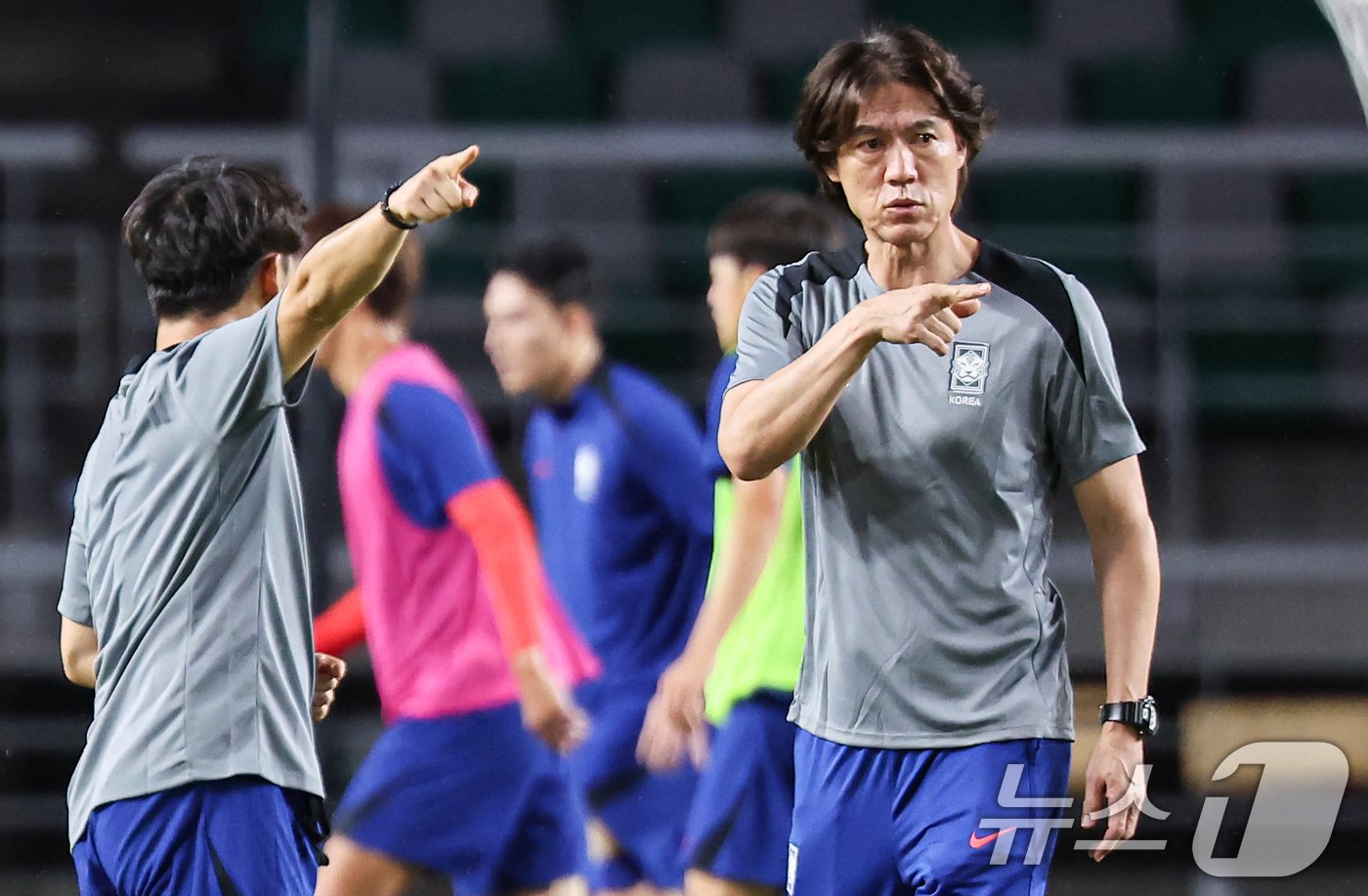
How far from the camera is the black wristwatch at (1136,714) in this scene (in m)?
1.98

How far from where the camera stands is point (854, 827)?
78.2 inches

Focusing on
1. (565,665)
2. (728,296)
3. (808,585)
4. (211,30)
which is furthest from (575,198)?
(808,585)

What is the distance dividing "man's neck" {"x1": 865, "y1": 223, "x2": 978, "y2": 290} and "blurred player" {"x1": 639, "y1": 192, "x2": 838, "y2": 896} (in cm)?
97

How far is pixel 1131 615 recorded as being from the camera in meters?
2.00

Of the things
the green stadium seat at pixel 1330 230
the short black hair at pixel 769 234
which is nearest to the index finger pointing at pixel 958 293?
the short black hair at pixel 769 234

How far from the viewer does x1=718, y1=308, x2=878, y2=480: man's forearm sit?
1829 mm

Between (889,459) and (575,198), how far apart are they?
4.84m

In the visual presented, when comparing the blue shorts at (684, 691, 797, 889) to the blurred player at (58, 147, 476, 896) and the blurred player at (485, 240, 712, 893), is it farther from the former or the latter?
the blurred player at (58, 147, 476, 896)

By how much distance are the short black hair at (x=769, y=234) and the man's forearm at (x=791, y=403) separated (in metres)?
1.26

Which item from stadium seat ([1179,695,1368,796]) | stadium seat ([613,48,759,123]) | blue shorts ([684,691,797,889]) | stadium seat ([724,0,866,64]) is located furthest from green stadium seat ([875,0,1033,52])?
blue shorts ([684,691,797,889])

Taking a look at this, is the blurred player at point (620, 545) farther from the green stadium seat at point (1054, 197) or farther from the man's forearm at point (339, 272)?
the green stadium seat at point (1054, 197)

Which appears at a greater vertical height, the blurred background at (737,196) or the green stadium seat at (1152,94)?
the green stadium seat at (1152,94)

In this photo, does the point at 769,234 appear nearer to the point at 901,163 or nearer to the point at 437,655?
the point at 437,655

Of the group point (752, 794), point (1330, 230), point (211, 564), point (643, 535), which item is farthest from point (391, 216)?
point (1330, 230)
